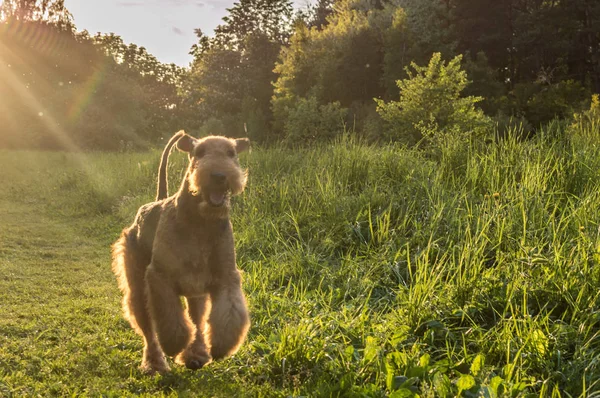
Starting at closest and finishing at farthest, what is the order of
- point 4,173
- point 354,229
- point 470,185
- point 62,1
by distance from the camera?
1. point 354,229
2. point 470,185
3. point 4,173
4. point 62,1

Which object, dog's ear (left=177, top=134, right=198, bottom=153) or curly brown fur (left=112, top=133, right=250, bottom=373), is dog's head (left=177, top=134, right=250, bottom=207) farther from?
dog's ear (left=177, top=134, right=198, bottom=153)

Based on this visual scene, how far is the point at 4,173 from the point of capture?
56.6ft

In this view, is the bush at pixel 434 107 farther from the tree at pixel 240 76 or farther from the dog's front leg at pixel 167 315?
the tree at pixel 240 76

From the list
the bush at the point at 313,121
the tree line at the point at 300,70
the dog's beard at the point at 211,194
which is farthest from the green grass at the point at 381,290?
the tree line at the point at 300,70

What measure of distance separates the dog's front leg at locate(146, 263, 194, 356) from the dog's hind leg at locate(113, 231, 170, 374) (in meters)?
0.41

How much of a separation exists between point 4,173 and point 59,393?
53.8 feet

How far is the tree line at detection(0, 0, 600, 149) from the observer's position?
22.0 metres

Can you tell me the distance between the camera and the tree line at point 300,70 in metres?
22.0

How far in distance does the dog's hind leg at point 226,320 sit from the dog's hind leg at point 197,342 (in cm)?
28

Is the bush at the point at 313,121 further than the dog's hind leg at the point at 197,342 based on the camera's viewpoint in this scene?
Yes

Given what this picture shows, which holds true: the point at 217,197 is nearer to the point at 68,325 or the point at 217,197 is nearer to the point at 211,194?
the point at 211,194

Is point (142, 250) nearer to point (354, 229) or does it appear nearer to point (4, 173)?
point (354, 229)

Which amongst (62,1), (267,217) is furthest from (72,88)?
(267,217)

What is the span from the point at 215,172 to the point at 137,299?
4.09ft
